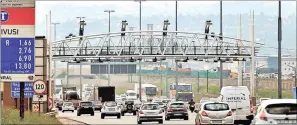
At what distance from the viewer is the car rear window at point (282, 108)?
91.2ft

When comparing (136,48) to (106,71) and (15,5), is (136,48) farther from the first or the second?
(106,71)

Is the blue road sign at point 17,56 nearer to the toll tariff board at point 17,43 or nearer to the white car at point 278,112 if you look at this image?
the toll tariff board at point 17,43

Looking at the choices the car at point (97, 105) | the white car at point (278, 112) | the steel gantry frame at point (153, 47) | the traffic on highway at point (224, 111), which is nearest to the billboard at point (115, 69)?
the car at point (97, 105)

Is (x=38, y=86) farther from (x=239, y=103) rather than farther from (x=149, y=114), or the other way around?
(x=239, y=103)

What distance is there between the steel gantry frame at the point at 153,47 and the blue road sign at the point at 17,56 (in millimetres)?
49215

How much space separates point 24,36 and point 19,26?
445 mm

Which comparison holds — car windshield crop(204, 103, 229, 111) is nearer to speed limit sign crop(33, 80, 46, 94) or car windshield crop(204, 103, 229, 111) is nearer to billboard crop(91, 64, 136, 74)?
speed limit sign crop(33, 80, 46, 94)

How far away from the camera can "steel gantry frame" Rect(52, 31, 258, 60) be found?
279 ft

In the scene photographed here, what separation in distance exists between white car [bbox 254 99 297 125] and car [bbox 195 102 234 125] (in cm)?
1097

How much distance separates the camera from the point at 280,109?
91.8ft

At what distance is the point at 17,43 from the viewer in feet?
113

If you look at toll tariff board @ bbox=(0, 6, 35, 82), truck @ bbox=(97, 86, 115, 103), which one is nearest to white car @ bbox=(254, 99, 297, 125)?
toll tariff board @ bbox=(0, 6, 35, 82)

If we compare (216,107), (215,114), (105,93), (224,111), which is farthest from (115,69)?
(215,114)

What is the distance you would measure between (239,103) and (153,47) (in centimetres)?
4379
